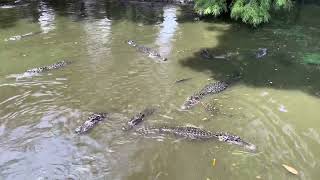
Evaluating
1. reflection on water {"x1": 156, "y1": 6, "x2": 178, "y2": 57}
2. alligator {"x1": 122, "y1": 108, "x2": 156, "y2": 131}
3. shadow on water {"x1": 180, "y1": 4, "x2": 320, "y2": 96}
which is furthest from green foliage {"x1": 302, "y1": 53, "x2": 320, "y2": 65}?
alligator {"x1": 122, "y1": 108, "x2": 156, "y2": 131}

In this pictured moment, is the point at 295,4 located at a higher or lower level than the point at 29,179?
higher

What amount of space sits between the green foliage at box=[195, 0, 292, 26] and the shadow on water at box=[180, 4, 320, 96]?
15.0 inches

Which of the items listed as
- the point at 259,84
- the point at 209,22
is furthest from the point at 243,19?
the point at 259,84

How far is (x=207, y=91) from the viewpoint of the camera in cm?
1024

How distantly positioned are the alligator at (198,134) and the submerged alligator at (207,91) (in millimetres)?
1104

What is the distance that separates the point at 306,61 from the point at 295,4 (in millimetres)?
8175

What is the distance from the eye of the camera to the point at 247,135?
841 centimetres

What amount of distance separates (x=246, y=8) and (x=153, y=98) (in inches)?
290

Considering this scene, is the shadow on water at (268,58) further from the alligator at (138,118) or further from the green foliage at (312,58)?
the alligator at (138,118)

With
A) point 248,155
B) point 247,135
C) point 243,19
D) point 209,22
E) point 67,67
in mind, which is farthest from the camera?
point 209,22

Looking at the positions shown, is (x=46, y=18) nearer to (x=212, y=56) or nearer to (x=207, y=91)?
(x=212, y=56)

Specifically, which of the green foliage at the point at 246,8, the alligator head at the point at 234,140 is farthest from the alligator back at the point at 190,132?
the green foliage at the point at 246,8

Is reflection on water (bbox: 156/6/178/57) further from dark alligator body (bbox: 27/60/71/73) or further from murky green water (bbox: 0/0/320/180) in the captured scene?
dark alligator body (bbox: 27/60/71/73)

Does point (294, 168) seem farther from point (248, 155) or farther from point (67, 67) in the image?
point (67, 67)
